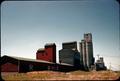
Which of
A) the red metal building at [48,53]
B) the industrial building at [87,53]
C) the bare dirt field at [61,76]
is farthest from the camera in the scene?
the industrial building at [87,53]

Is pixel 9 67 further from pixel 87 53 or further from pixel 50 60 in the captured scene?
pixel 87 53

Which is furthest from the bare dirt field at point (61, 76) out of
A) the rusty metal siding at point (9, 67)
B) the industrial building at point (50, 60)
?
the industrial building at point (50, 60)

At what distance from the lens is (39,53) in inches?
2378

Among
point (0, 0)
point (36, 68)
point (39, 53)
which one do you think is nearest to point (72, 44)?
point (39, 53)

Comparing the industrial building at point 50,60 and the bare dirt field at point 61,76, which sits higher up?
the industrial building at point 50,60

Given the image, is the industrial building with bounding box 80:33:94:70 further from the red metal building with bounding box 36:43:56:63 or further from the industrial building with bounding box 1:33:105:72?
the red metal building with bounding box 36:43:56:63

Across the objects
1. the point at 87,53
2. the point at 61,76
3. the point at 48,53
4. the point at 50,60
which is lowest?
the point at 61,76

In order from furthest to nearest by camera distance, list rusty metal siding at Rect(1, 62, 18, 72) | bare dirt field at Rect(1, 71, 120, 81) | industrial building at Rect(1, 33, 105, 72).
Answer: industrial building at Rect(1, 33, 105, 72), rusty metal siding at Rect(1, 62, 18, 72), bare dirt field at Rect(1, 71, 120, 81)

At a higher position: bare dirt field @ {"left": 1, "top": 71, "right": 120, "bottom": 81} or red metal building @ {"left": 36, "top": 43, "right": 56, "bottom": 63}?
red metal building @ {"left": 36, "top": 43, "right": 56, "bottom": 63}

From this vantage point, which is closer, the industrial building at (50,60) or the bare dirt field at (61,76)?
the bare dirt field at (61,76)

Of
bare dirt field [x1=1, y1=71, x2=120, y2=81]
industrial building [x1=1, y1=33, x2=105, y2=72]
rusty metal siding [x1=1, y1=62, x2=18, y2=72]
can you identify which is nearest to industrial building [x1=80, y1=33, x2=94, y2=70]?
industrial building [x1=1, y1=33, x2=105, y2=72]

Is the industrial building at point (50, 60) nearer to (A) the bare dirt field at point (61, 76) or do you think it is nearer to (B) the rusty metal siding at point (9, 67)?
(B) the rusty metal siding at point (9, 67)

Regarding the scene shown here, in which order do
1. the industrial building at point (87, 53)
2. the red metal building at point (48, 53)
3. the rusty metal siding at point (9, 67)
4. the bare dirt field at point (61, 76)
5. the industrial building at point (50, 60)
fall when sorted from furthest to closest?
the industrial building at point (87, 53)
the red metal building at point (48, 53)
the industrial building at point (50, 60)
the rusty metal siding at point (9, 67)
the bare dirt field at point (61, 76)

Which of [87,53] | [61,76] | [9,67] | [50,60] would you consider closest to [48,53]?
[50,60]
